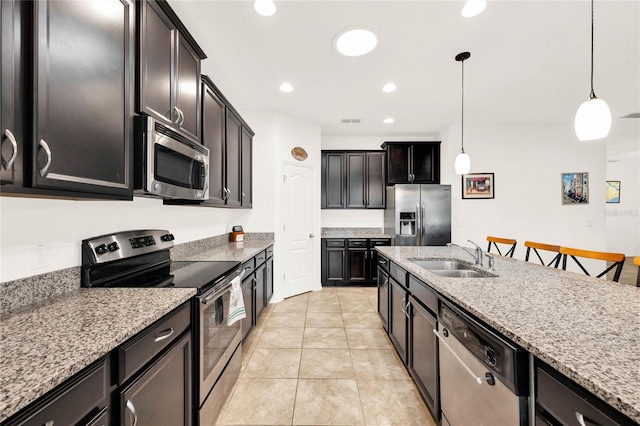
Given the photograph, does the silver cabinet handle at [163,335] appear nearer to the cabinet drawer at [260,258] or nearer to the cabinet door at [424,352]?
the cabinet door at [424,352]

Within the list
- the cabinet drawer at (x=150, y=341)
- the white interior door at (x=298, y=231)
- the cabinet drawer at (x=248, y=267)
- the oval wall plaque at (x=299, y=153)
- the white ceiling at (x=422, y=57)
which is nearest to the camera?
the cabinet drawer at (x=150, y=341)

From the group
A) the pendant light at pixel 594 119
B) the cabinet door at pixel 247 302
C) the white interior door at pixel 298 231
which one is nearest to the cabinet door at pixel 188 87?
the cabinet door at pixel 247 302

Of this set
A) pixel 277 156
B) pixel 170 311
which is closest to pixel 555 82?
pixel 277 156

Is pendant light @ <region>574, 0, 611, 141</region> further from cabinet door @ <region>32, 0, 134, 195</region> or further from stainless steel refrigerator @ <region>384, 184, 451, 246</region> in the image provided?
stainless steel refrigerator @ <region>384, 184, 451, 246</region>

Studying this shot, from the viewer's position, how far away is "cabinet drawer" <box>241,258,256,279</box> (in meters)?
2.26

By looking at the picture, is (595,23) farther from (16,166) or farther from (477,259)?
(16,166)

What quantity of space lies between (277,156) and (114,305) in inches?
117

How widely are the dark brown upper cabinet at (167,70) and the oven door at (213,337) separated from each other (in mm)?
1097

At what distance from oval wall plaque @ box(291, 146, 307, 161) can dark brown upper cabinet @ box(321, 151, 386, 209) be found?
0.78 meters

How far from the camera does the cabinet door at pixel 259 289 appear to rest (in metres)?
2.70

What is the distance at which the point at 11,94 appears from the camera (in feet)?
2.56

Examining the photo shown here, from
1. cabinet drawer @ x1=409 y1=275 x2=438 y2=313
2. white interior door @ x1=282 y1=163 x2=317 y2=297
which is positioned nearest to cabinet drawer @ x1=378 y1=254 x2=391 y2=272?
cabinet drawer @ x1=409 y1=275 x2=438 y2=313

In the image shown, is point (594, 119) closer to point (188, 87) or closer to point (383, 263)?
point (383, 263)

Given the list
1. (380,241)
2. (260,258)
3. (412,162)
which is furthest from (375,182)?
(260,258)
